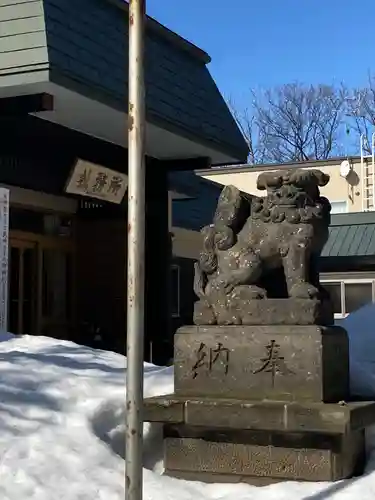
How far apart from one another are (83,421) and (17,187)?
18.9ft

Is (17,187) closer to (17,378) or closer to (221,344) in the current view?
(17,378)

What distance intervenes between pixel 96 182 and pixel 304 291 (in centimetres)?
689

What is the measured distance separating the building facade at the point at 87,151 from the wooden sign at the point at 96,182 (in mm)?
21

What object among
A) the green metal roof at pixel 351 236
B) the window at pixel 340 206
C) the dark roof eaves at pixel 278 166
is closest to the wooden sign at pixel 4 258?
the green metal roof at pixel 351 236

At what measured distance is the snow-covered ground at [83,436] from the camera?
16.7ft

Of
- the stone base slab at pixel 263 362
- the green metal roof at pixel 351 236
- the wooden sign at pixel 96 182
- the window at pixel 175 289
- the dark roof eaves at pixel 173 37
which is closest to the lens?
the stone base slab at pixel 263 362

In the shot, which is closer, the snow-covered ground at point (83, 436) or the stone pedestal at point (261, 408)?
the snow-covered ground at point (83, 436)

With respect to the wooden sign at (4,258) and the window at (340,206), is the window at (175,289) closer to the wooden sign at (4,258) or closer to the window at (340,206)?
the wooden sign at (4,258)

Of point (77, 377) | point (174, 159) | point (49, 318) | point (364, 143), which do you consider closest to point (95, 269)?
point (49, 318)

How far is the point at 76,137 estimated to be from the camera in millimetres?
11164

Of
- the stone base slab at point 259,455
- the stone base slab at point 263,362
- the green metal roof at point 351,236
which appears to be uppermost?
the green metal roof at point 351,236

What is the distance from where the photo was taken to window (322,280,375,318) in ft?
64.2

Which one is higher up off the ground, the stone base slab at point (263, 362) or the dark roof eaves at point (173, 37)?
the dark roof eaves at point (173, 37)

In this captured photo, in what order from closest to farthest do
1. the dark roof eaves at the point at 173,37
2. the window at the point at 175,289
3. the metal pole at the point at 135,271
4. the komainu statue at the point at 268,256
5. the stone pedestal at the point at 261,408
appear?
the metal pole at the point at 135,271 → the stone pedestal at the point at 261,408 → the komainu statue at the point at 268,256 → the dark roof eaves at the point at 173,37 → the window at the point at 175,289
